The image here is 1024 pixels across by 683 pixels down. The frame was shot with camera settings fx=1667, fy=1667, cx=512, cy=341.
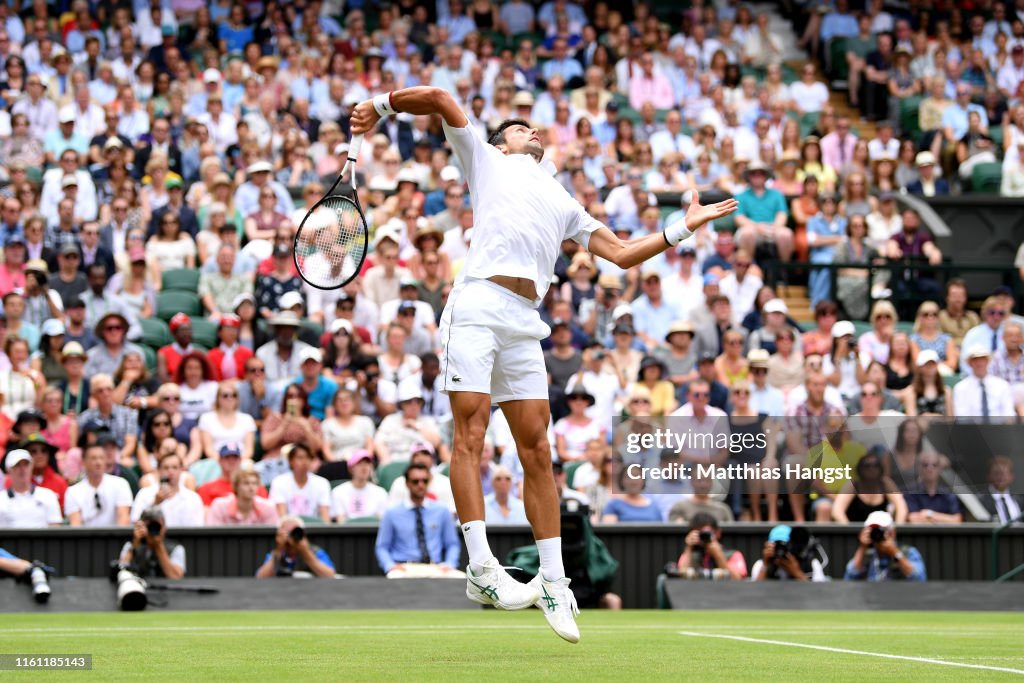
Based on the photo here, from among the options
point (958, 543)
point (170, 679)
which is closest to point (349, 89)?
point (958, 543)

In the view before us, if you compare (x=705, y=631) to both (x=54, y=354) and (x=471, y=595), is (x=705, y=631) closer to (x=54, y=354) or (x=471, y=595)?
(x=471, y=595)

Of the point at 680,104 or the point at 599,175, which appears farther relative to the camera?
the point at 680,104

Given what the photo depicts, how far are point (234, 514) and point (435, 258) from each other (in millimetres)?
4319

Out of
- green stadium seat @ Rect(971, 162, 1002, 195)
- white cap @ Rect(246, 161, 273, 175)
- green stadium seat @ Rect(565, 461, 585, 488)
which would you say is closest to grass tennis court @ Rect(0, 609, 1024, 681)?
green stadium seat @ Rect(565, 461, 585, 488)

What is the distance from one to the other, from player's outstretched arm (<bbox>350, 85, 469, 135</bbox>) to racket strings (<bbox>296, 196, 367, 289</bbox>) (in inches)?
22.0

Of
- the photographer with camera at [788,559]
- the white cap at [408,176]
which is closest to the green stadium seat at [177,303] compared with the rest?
the white cap at [408,176]

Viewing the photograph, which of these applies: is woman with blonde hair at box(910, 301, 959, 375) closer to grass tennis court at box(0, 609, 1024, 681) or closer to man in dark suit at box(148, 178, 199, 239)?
grass tennis court at box(0, 609, 1024, 681)

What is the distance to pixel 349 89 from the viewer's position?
21688mm

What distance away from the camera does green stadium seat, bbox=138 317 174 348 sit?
16984 mm

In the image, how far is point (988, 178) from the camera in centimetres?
2142

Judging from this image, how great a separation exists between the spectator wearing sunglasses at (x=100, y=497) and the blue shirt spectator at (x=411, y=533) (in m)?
2.37

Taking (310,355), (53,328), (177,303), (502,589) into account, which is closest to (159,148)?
(177,303)

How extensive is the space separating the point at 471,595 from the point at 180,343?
925cm

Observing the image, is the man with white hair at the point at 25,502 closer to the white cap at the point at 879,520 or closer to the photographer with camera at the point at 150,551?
the photographer with camera at the point at 150,551
